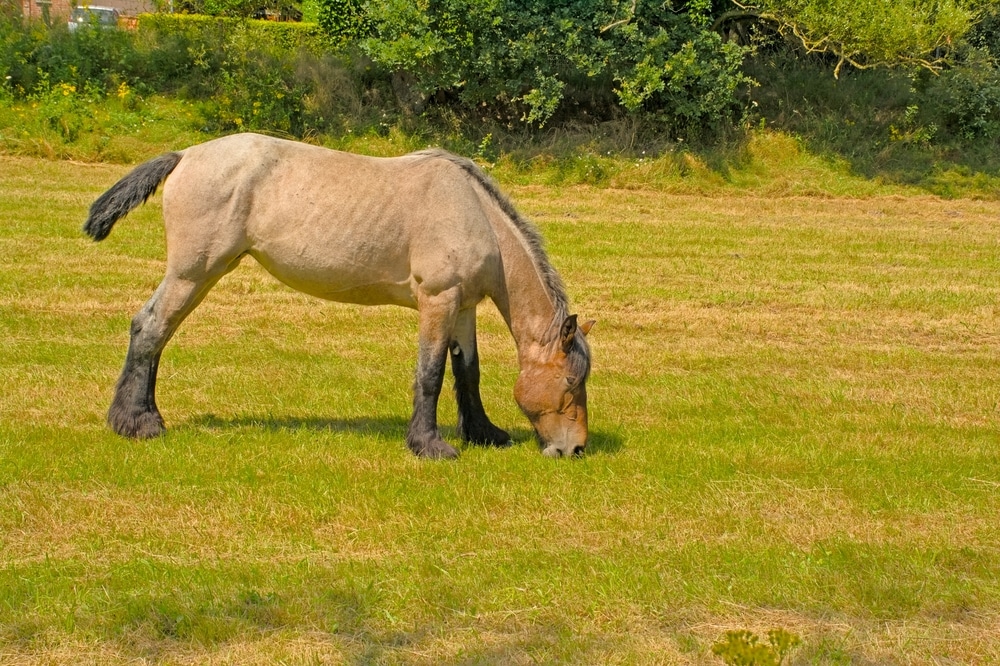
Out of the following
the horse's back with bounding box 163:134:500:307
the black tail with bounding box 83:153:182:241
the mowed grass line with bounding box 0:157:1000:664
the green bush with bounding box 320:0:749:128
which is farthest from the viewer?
the green bush with bounding box 320:0:749:128

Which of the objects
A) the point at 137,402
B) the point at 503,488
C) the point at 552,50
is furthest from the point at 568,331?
the point at 552,50

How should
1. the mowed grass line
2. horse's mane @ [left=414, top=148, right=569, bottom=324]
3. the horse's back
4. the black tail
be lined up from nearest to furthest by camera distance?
the mowed grass line
the horse's back
the black tail
horse's mane @ [left=414, top=148, right=569, bottom=324]

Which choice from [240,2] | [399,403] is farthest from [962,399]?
[240,2]

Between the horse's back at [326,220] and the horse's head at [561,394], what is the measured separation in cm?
70

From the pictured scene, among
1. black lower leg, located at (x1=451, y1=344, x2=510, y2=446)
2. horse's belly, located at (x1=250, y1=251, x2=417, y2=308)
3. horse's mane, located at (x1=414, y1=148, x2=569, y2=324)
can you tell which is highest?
horse's mane, located at (x1=414, y1=148, x2=569, y2=324)

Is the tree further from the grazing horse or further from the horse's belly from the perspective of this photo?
the horse's belly

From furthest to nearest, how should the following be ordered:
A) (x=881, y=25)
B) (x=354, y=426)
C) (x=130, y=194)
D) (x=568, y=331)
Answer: (x=881, y=25) < (x=354, y=426) < (x=130, y=194) < (x=568, y=331)

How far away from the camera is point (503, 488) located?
24.7 ft

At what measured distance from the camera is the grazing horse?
8195 millimetres

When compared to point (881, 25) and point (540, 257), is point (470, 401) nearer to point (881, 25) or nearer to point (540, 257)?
point (540, 257)

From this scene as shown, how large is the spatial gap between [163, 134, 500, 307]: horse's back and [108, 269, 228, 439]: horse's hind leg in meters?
0.22

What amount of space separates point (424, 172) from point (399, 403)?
2.17m

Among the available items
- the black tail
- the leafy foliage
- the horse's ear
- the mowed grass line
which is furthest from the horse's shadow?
the leafy foliage

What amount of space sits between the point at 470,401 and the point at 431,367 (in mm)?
521
